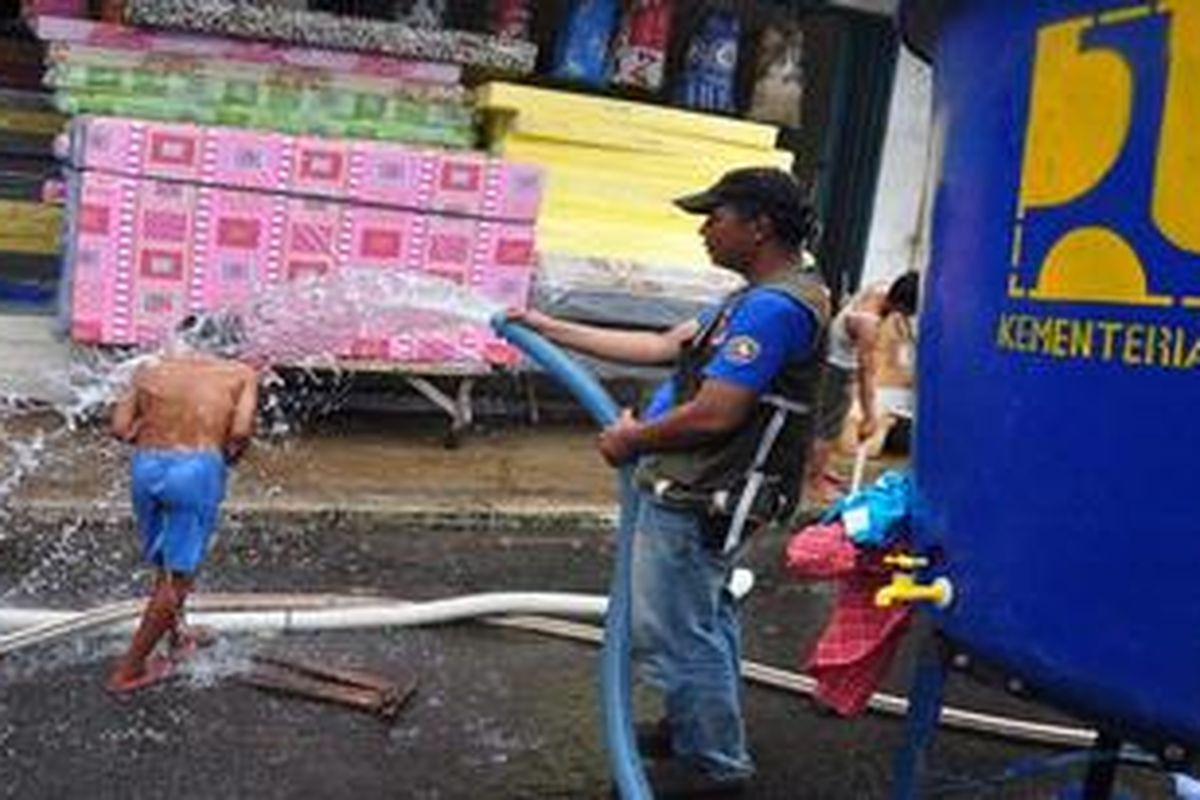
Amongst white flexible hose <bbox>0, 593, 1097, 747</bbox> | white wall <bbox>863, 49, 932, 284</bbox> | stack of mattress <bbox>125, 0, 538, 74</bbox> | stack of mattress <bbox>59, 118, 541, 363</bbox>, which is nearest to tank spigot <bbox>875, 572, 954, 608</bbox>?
white flexible hose <bbox>0, 593, 1097, 747</bbox>

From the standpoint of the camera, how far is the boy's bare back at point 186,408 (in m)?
4.51

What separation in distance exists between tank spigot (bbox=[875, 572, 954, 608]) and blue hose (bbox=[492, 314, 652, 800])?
92cm

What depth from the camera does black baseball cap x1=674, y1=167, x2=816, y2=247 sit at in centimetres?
401

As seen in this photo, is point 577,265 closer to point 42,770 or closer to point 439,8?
point 439,8

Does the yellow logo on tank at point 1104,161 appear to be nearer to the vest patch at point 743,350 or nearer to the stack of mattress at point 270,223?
the vest patch at point 743,350

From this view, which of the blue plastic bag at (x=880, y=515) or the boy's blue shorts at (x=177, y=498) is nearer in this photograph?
the blue plastic bag at (x=880, y=515)

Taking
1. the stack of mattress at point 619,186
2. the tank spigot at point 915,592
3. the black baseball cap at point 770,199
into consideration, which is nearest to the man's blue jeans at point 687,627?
the black baseball cap at point 770,199

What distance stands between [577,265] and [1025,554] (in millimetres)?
5605

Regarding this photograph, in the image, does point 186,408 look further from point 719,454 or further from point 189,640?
point 719,454

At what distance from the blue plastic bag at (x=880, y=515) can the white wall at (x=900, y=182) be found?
641 centimetres

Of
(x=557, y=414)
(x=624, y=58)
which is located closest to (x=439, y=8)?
(x=624, y=58)

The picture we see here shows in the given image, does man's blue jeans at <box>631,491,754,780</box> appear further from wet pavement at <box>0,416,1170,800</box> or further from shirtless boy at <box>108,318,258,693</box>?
shirtless boy at <box>108,318,258,693</box>

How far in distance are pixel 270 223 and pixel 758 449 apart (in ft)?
12.9

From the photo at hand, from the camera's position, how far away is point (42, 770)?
404cm
